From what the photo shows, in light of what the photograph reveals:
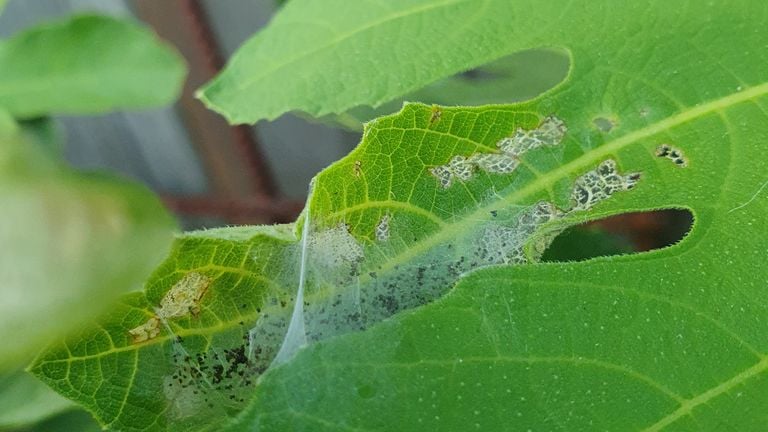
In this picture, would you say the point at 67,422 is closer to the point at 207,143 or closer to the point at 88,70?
the point at 88,70

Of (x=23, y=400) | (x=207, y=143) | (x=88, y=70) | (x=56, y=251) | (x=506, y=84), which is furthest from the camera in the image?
(x=207, y=143)

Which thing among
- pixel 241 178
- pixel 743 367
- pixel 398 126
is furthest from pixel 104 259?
pixel 241 178

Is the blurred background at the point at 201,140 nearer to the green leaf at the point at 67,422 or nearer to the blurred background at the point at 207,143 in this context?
the blurred background at the point at 207,143

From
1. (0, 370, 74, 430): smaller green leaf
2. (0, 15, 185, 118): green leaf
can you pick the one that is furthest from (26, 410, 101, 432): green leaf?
(0, 15, 185, 118): green leaf

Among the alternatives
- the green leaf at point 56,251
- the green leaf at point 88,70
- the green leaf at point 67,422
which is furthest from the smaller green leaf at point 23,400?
the green leaf at point 88,70

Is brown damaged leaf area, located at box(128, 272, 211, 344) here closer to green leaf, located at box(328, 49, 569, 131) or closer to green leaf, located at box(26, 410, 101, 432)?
green leaf, located at box(328, 49, 569, 131)

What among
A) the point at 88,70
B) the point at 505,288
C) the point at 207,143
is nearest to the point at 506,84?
the point at 505,288
